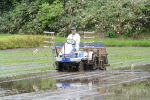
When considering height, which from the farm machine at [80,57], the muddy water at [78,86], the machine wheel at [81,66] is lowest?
the muddy water at [78,86]

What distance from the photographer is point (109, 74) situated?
16.0 meters

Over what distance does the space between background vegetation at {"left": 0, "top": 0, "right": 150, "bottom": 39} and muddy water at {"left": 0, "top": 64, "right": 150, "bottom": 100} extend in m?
23.2

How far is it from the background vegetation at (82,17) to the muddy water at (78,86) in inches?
915

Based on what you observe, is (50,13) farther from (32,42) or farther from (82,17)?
(32,42)

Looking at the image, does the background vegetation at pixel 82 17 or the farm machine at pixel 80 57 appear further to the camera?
the background vegetation at pixel 82 17

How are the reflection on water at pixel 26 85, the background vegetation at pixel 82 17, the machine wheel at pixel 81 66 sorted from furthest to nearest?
the background vegetation at pixel 82 17, the machine wheel at pixel 81 66, the reflection on water at pixel 26 85

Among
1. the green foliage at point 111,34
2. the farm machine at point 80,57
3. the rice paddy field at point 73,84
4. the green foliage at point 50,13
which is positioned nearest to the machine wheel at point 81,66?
the farm machine at point 80,57

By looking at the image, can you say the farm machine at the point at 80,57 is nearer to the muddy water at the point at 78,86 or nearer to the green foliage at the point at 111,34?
the muddy water at the point at 78,86

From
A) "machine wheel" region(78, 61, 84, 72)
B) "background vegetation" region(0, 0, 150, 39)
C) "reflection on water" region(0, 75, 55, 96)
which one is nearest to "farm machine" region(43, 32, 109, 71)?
"machine wheel" region(78, 61, 84, 72)

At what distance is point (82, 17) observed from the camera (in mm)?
42375

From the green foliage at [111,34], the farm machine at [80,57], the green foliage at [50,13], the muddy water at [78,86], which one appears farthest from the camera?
the green foliage at [50,13]

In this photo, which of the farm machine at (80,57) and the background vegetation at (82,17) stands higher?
the background vegetation at (82,17)

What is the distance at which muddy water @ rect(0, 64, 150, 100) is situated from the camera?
1064 cm

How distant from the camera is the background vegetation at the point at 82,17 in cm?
3984
